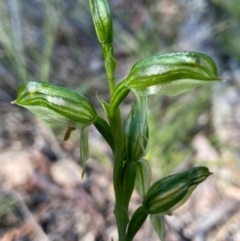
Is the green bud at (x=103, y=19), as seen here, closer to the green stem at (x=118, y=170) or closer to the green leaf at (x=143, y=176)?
the green stem at (x=118, y=170)

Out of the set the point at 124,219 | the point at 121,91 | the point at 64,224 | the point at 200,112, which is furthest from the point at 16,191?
the point at 200,112

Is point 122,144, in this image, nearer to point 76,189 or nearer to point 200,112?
point 76,189

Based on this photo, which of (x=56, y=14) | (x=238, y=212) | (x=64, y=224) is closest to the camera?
(x=64, y=224)

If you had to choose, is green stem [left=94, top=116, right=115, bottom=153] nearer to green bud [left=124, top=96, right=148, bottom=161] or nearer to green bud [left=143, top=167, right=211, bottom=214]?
green bud [left=124, top=96, right=148, bottom=161]

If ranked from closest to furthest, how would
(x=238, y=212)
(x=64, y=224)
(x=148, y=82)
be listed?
(x=148, y=82)
(x=64, y=224)
(x=238, y=212)

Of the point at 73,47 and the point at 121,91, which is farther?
the point at 73,47

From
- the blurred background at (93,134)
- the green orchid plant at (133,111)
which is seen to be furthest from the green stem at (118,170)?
the blurred background at (93,134)
